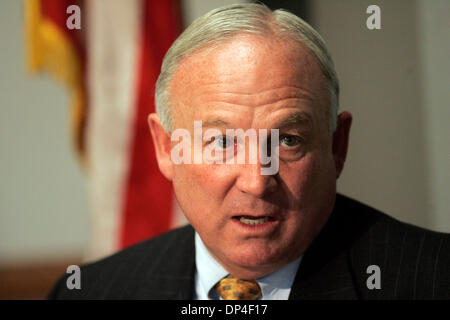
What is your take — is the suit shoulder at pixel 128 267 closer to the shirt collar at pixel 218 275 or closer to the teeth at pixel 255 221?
the shirt collar at pixel 218 275

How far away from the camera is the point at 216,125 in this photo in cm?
103

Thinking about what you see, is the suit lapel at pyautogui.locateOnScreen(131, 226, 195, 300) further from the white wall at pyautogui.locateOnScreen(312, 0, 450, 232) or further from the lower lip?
the white wall at pyautogui.locateOnScreen(312, 0, 450, 232)

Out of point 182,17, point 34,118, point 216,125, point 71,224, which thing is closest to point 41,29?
point 182,17

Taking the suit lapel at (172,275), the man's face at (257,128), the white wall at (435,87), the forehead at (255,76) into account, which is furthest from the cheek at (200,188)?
the white wall at (435,87)

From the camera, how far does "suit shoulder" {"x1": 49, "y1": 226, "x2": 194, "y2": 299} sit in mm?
1364

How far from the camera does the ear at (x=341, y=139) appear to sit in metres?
1.14

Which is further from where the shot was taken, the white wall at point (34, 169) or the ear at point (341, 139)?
the white wall at point (34, 169)

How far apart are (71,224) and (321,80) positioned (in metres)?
2.53

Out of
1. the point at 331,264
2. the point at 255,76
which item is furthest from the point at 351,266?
the point at 255,76

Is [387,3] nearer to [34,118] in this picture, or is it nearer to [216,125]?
[216,125]

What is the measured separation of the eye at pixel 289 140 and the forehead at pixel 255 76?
0.06 m

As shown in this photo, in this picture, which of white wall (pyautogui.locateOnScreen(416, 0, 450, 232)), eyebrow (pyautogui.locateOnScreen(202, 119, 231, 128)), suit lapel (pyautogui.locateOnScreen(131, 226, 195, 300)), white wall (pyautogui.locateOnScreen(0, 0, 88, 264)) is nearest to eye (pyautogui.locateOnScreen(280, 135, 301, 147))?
eyebrow (pyautogui.locateOnScreen(202, 119, 231, 128))

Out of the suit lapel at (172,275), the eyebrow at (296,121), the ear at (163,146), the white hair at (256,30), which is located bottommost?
the suit lapel at (172,275)

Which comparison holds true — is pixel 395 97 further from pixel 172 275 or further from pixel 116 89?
pixel 116 89
